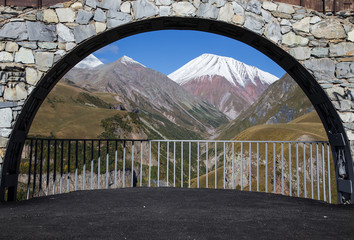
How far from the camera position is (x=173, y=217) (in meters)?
3.40

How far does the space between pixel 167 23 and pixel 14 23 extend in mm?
2165

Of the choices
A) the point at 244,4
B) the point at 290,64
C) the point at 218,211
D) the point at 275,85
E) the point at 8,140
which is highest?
the point at 275,85

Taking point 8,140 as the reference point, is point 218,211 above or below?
below

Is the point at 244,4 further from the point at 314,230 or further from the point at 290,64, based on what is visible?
the point at 314,230

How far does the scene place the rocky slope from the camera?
83.8m

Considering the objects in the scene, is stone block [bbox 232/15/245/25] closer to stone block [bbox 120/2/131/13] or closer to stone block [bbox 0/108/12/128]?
stone block [bbox 120/2/131/13]

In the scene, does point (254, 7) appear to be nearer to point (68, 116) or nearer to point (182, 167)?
point (182, 167)

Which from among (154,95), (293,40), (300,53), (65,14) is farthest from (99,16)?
(154,95)

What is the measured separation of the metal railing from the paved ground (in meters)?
0.38

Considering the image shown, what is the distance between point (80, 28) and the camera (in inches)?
185

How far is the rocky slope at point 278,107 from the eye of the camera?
275ft

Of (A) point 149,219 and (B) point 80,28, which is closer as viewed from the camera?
(A) point 149,219

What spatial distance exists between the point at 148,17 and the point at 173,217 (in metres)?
2.82

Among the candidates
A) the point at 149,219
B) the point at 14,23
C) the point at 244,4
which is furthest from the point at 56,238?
the point at 244,4
